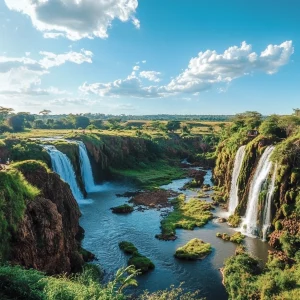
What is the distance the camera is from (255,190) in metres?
43.0

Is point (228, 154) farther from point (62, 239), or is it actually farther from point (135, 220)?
point (62, 239)

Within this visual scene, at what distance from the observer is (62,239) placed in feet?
91.6

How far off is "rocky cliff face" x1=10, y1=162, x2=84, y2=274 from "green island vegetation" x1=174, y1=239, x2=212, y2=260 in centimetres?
1124

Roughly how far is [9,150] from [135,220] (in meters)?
26.8

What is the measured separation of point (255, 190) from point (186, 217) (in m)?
11.6

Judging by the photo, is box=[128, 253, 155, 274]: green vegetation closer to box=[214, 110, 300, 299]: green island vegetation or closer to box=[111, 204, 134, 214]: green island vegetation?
box=[214, 110, 300, 299]: green island vegetation

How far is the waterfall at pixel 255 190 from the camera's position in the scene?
41.4 meters

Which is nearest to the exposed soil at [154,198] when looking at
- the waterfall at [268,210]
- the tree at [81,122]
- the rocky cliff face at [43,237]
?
the waterfall at [268,210]

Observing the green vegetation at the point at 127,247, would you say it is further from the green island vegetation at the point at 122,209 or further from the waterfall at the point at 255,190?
the waterfall at the point at 255,190

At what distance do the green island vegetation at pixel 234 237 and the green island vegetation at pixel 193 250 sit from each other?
319cm

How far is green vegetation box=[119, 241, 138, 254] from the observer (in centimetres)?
3644

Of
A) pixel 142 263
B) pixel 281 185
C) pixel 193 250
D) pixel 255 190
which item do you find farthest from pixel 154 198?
pixel 142 263

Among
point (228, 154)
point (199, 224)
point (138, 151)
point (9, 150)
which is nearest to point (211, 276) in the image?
point (199, 224)

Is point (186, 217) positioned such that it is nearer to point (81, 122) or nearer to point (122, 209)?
point (122, 209)
